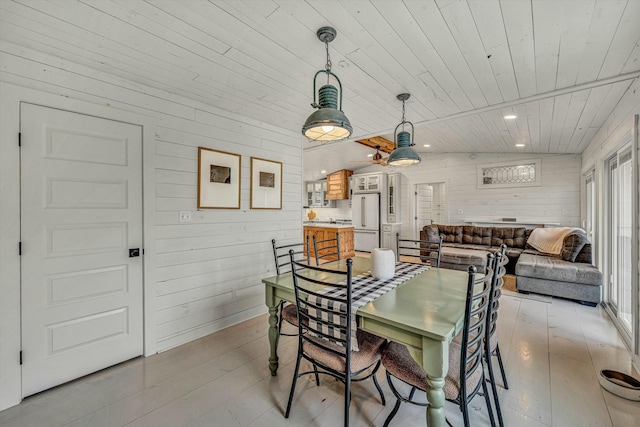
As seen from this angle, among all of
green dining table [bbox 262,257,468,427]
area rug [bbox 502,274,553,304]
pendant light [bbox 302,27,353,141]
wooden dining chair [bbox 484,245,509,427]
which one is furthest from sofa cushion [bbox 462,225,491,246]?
pendant light [bbox 302,27,353,141]

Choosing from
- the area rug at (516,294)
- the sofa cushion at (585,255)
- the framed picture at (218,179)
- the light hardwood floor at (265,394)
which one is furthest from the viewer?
the sofa cushion at (585,255)

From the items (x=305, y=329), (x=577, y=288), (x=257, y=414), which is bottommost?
(x=257, y=414)

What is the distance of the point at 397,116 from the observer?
3.26 m

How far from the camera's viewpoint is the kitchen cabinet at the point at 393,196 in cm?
766

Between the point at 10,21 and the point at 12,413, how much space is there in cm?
237

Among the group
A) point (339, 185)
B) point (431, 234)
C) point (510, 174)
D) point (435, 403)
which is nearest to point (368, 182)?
point (339, 185)

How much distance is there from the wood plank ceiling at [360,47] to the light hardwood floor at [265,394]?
7.55 feet

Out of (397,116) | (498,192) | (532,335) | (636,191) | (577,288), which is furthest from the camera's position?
(498,192)

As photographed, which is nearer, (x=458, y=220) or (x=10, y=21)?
(x=10, y=21)

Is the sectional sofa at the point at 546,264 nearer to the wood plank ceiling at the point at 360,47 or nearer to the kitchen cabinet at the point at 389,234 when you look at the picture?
the kitchen cabinet at the point at 389,234

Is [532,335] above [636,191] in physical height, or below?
below

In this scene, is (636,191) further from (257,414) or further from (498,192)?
(498,192)

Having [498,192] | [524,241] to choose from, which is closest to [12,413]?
[524,241]

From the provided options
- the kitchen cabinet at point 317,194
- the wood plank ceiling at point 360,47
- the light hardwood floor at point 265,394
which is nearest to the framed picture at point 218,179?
the wood plank ceiling at point 360,47
